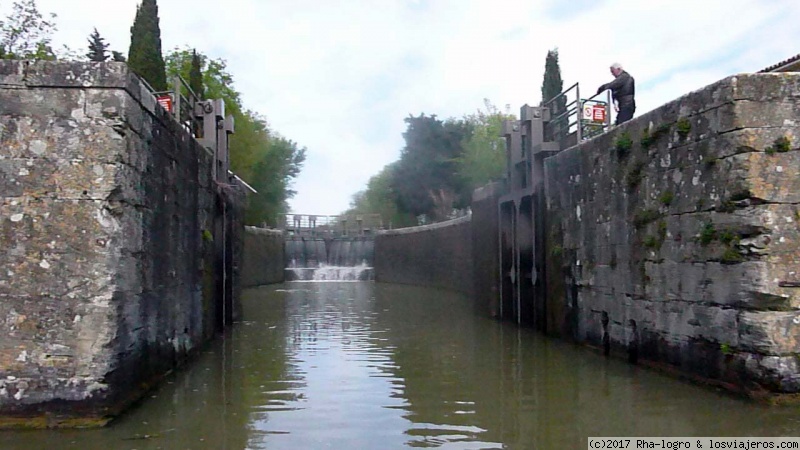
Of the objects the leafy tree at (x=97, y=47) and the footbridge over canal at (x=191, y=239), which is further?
the leafy tree at (x=97, y=47)

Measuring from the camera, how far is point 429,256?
Answer: 28.2 meters

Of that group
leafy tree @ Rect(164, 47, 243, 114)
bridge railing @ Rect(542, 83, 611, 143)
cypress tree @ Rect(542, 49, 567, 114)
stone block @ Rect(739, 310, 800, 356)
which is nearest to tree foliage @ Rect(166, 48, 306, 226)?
leafy tree @ Rect(164, 47, 243, 114)

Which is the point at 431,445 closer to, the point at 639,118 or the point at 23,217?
the point at 23,217

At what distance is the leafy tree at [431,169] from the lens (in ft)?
143

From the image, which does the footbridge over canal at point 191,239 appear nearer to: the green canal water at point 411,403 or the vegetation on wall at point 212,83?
the green canal water at point 411,403

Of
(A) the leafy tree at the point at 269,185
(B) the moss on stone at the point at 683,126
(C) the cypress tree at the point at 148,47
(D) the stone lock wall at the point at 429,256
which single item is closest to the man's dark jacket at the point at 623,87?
(B) the moss on stone at the point at 683,126

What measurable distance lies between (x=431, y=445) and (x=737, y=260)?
9.95ft

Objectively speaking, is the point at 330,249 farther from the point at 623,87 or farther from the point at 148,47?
the point at 623,87

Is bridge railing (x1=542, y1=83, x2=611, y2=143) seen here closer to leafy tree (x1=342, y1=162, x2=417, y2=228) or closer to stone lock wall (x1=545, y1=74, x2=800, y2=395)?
stone lock wall (x1=545, y1=74, x2=800, y2=395)

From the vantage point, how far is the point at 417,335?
36.7 feet

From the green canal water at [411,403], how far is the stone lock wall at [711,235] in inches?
13.9

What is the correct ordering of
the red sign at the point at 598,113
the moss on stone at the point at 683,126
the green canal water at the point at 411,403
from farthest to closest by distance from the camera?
the red sign at the point at 598,113 → the moss on stone at the point at 683,126 → the green canal water at the point at 411,403

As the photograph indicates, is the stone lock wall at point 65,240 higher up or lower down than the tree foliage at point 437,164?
lower down

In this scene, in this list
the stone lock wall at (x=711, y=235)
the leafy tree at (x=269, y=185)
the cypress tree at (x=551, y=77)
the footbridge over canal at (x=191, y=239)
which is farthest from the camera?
the leafy tree at (x=269, y=185)
